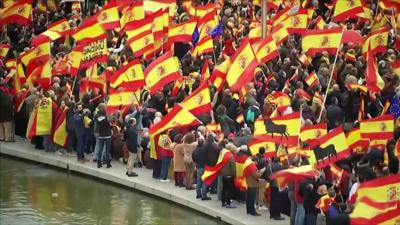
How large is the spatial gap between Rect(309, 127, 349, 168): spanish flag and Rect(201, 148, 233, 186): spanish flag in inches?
99.8

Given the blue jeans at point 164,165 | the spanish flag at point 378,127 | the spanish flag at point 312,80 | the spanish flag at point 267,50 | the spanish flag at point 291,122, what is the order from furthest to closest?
the spanish flag at point 267,50, the spanish flag at point 312,80, the blue jeans at point 164,165, the spanish flag at point 378,127, the spanish flag at point 291,122

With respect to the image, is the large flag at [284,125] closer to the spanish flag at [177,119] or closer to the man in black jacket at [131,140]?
the spanish flag at [177,119]

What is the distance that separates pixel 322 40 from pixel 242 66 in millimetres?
2299

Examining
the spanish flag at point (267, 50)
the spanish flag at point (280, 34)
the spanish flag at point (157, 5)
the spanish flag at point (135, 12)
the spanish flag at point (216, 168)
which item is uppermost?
the spanish flag at point (157, 5)

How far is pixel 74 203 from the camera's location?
1041 inches

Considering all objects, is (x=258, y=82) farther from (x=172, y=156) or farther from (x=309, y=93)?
(x=172, y=156)

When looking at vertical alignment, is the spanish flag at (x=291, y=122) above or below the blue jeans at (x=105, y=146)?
above

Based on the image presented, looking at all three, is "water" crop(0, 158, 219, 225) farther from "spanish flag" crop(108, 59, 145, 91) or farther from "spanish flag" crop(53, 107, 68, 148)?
"spanish flag" crop(108, 59, 145, 91)

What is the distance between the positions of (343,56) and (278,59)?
185 cm

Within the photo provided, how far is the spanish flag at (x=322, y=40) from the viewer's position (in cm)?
2783

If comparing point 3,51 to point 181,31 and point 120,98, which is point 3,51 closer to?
point 181,31

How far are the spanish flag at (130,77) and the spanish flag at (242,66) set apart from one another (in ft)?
7.46

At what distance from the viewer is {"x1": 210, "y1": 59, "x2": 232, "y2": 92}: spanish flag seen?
28.2 m

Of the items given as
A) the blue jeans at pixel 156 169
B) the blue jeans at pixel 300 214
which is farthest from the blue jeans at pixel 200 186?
the blue jeans at pixel 300 214
